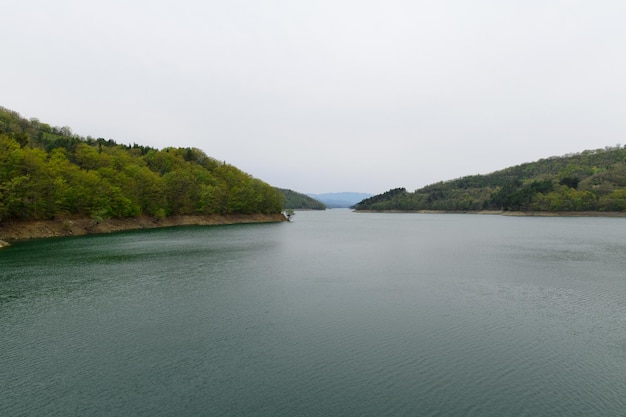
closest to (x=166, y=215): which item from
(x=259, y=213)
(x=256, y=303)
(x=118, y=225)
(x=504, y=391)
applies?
(x=118, y=225)

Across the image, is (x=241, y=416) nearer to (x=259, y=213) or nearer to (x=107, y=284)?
(x=107, y=284)

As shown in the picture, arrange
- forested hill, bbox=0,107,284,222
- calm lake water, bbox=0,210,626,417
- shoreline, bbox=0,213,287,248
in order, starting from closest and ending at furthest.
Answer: calm lake water, bbox=0,210,626,417 → shoreline, bbox=0,213,287,248 → forested hill, bbox=0,107,284,222

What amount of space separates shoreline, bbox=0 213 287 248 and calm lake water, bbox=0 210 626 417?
1211 inches

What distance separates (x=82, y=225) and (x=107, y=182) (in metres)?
12.7

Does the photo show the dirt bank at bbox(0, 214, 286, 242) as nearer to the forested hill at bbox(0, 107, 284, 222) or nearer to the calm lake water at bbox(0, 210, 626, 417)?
the forested hill at bbox(0, 107, 284, 222)

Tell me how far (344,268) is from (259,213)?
8843 centimetres

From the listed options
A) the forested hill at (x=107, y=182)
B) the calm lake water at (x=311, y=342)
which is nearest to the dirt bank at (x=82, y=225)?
the forested hill at (x=107, y=182)

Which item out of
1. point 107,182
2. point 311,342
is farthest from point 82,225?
point 311,342

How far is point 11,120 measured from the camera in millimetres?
115750

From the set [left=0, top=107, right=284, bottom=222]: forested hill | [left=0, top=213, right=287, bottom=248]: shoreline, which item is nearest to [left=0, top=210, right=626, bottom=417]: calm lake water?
Result: [left=0, top=213, right=287, bottom=248]: shoreline

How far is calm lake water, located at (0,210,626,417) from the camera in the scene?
1065 cm

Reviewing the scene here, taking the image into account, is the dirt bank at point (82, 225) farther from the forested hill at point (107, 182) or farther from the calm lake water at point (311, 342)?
the calm lake water at point (311, 342)

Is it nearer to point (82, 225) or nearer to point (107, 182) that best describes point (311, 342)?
point (82, 225)

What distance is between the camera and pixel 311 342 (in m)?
15.3
